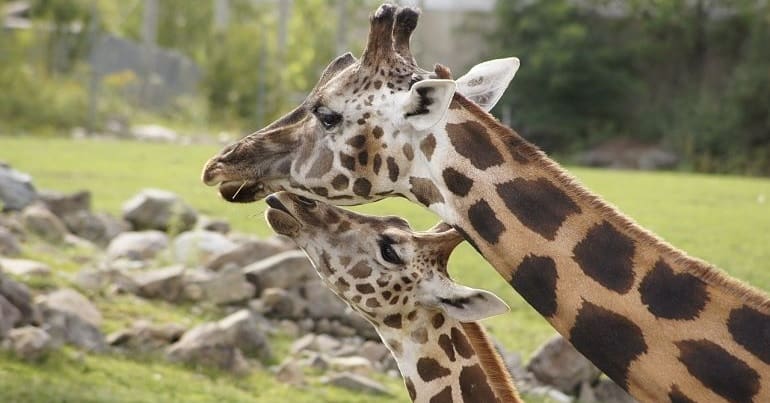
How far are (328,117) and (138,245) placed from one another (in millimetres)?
7437

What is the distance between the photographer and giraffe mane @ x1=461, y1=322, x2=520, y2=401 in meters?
4.68

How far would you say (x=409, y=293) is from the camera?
470 centimetres

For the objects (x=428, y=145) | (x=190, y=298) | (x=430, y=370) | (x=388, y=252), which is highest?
(x=428, y=145)

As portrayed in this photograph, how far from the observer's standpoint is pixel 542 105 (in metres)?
37.2

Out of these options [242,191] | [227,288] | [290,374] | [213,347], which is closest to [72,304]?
[213,347]

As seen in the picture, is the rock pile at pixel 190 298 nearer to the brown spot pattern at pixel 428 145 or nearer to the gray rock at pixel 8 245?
the gray rock at pixel 8 245

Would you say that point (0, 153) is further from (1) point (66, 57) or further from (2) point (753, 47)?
(2) point (753, 47)

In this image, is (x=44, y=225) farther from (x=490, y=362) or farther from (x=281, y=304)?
(x=490, y=362)

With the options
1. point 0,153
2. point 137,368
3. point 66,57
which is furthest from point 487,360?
point 66,57

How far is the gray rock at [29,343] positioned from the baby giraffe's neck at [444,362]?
365 centimetres

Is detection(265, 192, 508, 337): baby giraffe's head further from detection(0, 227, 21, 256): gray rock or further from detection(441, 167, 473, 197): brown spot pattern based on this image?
detection(0, 227, 21, 256): gray rock

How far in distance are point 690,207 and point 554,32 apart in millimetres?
21263

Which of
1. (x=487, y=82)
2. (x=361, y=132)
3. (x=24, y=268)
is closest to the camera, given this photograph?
(x=361, y=132)

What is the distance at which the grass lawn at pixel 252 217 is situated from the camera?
7863 mm
